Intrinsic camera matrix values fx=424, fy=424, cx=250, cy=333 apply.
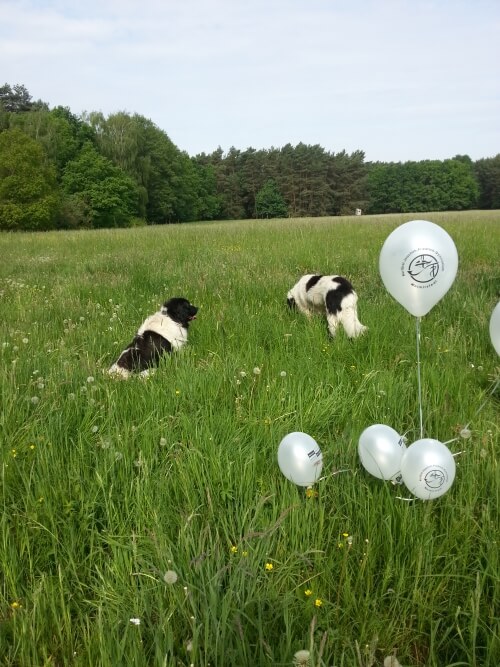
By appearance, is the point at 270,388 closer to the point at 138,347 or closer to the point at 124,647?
the point at 138,347

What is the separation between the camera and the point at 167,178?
61781mm

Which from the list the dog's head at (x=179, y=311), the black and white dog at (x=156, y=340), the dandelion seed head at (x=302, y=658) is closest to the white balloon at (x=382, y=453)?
the dandelion seed head at (x=302, y=658)

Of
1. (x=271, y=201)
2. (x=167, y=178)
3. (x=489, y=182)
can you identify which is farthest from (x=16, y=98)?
(x=489, y=182)

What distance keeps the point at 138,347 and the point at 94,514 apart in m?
2.09

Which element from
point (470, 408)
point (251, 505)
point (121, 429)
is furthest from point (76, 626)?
point (470, 408)

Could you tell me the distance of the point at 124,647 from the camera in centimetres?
136

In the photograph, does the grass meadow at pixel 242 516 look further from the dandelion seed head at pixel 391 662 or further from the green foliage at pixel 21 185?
the green foliage at pixel 21 185

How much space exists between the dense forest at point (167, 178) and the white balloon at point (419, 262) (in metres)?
41.2

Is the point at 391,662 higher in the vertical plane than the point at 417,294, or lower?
lower

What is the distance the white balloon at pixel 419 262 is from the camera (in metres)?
2.26

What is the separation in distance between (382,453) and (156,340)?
266 centimetres

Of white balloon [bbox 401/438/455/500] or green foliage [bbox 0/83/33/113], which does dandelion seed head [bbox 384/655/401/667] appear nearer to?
white balloon [bbox 401/438/455/500]

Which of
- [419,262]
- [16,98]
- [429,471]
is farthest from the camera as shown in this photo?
[16,98]

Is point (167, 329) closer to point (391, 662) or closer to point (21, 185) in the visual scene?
point (391, 662)
